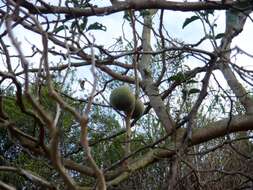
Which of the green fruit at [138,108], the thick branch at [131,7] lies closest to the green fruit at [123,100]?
the green fruit at [138,108]

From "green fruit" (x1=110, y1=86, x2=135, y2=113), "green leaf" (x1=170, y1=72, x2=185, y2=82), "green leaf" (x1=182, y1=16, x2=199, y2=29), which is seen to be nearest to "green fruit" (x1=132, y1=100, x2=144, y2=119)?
"green fruit" (x1=110, y1=86, x2=135, y2=113)

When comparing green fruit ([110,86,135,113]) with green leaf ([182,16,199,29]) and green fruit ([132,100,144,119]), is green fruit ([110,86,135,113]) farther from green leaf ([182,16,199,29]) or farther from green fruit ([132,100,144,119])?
green leaf ([182,16,199,29])

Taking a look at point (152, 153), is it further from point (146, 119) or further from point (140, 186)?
point (146, 119)

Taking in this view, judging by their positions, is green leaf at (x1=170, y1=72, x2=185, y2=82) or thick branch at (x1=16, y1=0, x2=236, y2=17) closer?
thick branch at (x1=16, y1=0, x2=236, y2=17)

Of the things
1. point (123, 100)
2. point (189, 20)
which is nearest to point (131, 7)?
point (123, 100)

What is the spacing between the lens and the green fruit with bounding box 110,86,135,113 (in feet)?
4.99

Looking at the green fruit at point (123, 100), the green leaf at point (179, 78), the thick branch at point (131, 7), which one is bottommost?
the green fruit at point (123, 100)

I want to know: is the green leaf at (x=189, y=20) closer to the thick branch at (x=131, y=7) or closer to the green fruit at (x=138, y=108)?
the thick branch at (x=131, y=7)

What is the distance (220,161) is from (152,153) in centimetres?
196

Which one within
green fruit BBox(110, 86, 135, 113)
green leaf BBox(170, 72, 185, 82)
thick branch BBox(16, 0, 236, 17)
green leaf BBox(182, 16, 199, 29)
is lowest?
green fruit BBox(110, 86, 135, 113)

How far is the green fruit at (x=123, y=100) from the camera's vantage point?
4.99 ft

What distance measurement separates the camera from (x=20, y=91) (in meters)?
0.96

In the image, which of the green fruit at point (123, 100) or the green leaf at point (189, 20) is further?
the green leaf at point (189, 20)

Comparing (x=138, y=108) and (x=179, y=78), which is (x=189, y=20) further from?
(x=138, y=108)
